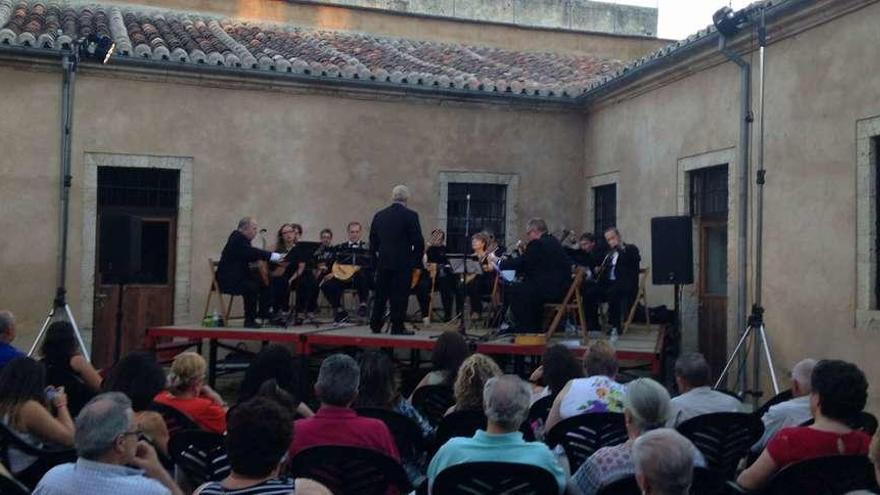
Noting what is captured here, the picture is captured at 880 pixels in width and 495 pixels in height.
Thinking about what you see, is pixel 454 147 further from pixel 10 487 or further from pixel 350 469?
pixel 10 487

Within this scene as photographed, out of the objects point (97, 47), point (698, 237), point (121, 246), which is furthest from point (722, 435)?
point (97, 47)

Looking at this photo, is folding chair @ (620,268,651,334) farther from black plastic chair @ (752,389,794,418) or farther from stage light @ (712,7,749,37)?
black plastic chair @ (752,389,794,418)

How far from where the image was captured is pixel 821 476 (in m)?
3.68

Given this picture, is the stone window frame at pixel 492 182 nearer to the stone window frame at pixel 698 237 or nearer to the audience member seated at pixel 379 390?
the stone window frame at pixel 698 237

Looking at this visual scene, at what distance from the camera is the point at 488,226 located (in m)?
14.0

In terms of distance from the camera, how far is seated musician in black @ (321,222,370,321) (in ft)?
37.6

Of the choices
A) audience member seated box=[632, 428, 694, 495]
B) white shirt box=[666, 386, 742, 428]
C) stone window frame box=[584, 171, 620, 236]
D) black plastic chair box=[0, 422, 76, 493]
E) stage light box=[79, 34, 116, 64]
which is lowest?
black plastic chair box=[0, 422, 76, 493]

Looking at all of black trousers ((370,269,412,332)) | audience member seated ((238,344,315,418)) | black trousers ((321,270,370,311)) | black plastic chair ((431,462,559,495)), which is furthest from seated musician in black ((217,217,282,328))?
black plastic chair ((431,462,559,495))

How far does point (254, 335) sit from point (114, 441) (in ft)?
23.0

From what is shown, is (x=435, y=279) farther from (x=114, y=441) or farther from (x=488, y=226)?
(x=114, y=441)

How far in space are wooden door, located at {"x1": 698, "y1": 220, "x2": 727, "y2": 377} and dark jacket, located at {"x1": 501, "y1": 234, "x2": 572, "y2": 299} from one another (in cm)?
231

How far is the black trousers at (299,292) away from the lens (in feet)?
37.5

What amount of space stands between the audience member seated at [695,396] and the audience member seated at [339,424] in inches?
65.3

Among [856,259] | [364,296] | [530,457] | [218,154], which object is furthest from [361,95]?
[530,457]
